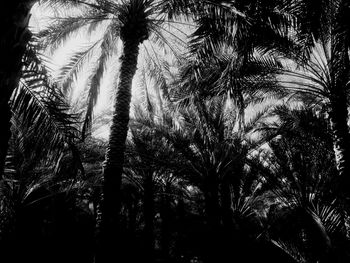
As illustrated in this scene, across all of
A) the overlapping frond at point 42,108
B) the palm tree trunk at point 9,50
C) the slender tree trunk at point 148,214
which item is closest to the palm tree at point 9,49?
the palm tree trunk at point 9,50

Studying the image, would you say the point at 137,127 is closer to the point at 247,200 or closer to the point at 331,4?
the point at 247,200

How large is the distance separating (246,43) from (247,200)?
24.8 feet

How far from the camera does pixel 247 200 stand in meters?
11.1

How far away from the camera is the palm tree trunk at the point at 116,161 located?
15.6 ft

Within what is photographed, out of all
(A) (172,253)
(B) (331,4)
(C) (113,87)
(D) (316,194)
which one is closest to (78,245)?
(A) (172,253)

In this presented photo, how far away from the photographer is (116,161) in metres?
5.50

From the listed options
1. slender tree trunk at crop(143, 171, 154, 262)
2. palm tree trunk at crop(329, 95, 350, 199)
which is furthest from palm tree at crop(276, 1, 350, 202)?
slender tree trunk at crop(143, 171, 154, 262)

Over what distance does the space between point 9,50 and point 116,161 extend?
4114 mm

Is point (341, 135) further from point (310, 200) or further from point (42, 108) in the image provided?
point (42, 108)

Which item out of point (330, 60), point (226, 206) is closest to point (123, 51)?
point (330, 60)

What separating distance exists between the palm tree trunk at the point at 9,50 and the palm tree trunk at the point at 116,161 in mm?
3525

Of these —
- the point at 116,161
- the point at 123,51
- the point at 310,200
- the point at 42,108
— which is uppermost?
the point at 123,51

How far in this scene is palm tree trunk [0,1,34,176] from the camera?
4.91 feet

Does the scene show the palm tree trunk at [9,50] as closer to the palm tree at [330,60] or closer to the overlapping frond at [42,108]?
the overlapping frond at [42,108]
